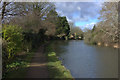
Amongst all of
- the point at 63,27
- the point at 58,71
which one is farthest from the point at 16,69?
the point at 63,27

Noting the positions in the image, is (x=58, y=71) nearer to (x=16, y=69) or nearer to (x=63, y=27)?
(x=16, y=69)

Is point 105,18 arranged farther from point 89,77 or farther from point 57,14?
point 57,14

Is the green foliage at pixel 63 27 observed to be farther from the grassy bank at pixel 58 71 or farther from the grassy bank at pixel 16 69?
the grassy bank at pixel 58 71

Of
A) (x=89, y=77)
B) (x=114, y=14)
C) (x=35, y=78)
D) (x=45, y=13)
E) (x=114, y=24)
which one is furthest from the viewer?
(x=89, y=77)

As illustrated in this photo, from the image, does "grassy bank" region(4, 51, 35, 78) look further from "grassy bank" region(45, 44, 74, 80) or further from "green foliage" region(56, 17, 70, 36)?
"green foliage" region(56, 17, 70, 36)

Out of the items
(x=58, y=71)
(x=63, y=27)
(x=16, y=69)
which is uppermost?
(x=63, y=27)

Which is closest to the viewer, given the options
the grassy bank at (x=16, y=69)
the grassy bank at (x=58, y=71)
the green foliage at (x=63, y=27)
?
the green foliage at (x=63, y=27)

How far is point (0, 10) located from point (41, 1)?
123cm

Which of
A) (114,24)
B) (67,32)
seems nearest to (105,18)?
(114,24)

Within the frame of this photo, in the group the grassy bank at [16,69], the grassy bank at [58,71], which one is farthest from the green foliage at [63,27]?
the grassy bank at [58,71]

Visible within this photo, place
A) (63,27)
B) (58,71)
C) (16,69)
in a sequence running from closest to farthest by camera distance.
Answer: (63,27), (16,69), (58,71)

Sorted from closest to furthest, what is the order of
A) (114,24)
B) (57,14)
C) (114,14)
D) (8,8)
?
(57,14) → (8,8) → (114,14) → (114,24)

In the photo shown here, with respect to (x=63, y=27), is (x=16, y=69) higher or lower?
lower

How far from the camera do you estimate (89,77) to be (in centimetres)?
980
